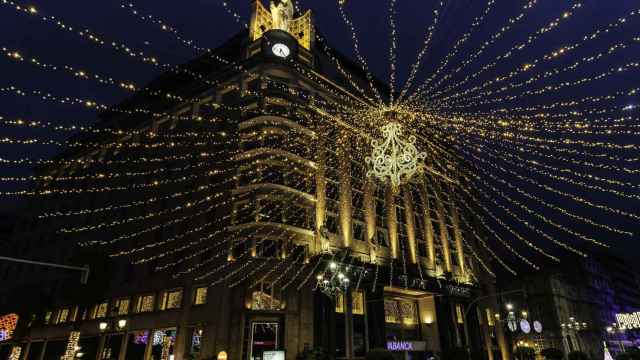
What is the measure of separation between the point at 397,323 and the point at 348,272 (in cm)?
830

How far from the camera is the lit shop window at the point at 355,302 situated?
80.4 feet

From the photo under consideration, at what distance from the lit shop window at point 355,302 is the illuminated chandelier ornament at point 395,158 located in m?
15.0

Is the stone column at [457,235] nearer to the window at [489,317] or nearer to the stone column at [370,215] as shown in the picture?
the window at [489,317]

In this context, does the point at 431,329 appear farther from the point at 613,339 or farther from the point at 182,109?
the point at 613,339

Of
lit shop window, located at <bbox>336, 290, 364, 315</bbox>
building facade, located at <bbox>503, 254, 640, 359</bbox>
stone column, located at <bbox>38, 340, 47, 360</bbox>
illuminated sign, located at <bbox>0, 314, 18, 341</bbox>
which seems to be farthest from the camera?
building facade, located at <bbox>503, 254, 640, 359</bbox>

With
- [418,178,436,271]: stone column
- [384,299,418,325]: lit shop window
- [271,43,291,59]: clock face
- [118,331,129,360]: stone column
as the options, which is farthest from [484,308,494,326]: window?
[118,331,129,360]: stone column

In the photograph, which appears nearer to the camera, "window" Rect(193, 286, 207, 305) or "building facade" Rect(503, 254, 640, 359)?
"window" Rect(193, 286, 207, 305)

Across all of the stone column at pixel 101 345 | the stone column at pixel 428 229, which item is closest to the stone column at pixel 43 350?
the stone column at pixel 101 345

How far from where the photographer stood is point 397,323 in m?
29.4

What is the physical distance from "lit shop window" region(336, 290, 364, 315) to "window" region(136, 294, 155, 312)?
13.1m

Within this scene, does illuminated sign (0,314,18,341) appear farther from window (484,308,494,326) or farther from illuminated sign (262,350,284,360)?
window (484,308,494,326)

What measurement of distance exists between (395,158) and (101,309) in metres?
30.5

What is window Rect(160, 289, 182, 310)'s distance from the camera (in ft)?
80.9

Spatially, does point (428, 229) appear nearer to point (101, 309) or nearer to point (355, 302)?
point (355, 302)
